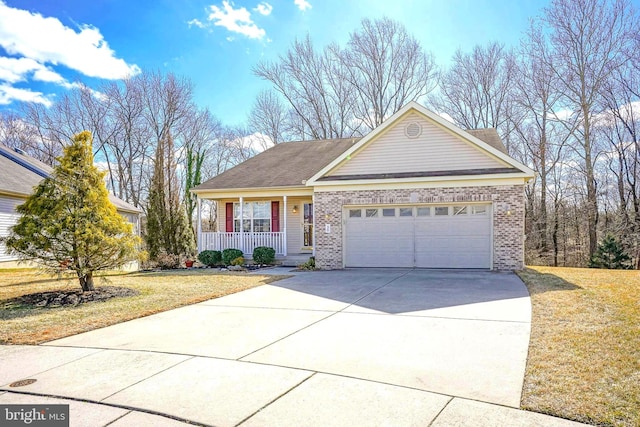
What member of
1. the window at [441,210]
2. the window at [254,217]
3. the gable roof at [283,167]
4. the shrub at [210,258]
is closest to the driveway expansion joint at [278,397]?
the window at [441,210]

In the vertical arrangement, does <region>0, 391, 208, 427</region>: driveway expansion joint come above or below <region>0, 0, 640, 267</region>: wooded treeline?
below

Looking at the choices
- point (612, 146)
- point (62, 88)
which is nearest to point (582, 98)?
point (612, 146)

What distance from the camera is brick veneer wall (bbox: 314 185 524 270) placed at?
1276 centimetres

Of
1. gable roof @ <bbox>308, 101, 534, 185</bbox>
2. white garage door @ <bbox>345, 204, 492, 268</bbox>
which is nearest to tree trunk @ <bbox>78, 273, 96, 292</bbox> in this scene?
gable roof @ <bbox>308, 101, 534, 185</bbox>

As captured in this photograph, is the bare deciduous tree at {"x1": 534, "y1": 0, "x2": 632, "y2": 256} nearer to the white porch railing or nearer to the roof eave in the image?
the roof eave

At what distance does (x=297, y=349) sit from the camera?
204 inches

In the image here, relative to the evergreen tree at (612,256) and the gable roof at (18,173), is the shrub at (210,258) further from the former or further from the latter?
the evergreen tree at (612,256)

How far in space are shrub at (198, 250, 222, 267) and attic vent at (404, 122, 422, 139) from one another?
833 cm

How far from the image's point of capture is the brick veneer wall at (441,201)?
12.8m

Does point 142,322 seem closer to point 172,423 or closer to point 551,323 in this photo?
point 172,423

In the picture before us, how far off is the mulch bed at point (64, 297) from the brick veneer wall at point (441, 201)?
21.6 feet

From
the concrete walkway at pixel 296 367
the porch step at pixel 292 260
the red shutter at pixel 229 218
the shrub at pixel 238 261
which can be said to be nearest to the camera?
the concrete walkway at pixel 296 367

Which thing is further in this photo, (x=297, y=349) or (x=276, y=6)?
(x=276, y=6)

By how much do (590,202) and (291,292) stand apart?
65.5 ft
